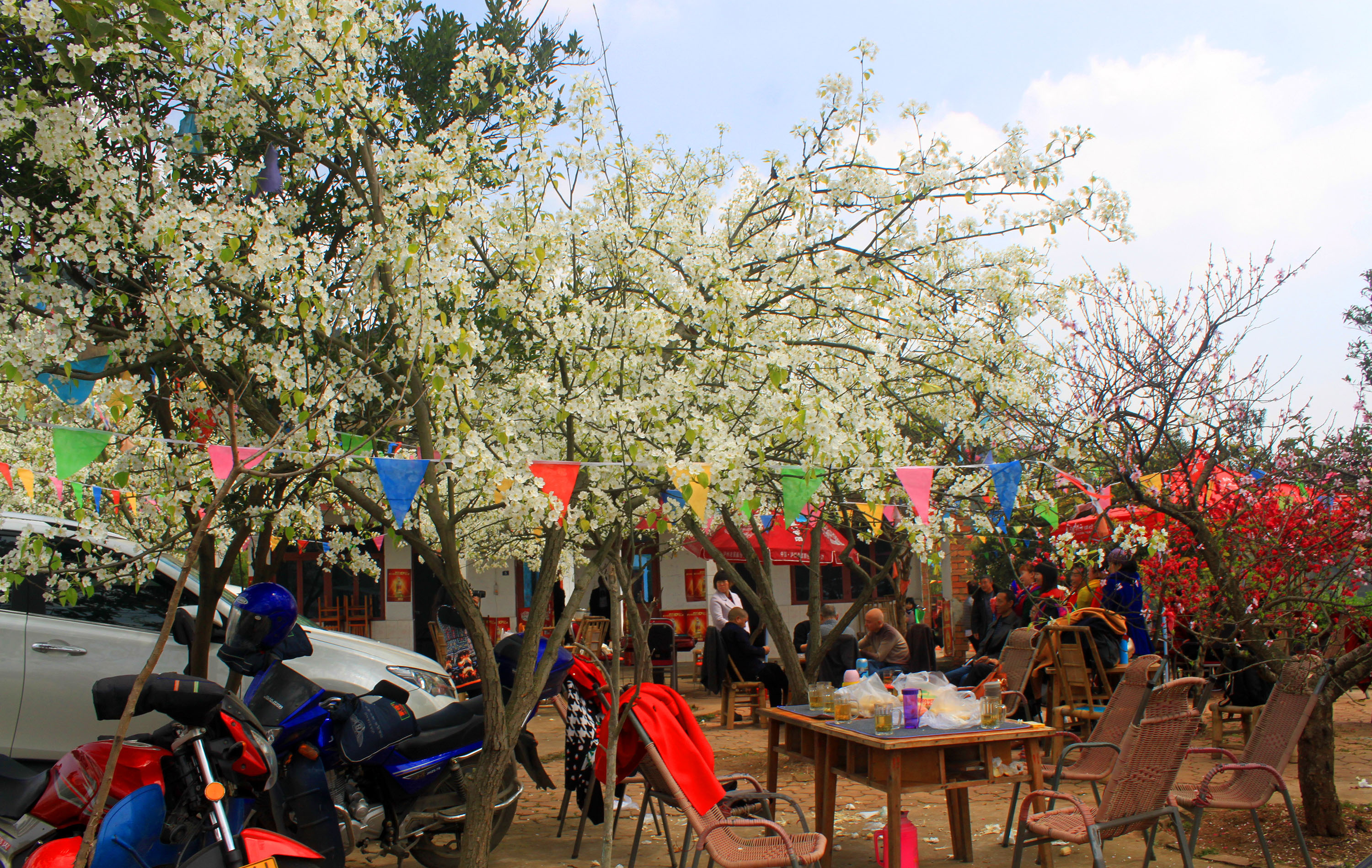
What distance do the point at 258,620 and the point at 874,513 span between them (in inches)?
160

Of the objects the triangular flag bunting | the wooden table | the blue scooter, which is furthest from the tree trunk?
the blue scooter

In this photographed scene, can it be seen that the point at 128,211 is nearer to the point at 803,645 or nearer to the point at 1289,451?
the point at 1289,451

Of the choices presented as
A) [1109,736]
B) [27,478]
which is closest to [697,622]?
[27,478]

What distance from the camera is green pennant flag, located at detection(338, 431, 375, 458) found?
407cm

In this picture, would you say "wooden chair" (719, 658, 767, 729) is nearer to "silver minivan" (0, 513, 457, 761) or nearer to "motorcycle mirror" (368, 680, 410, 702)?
"silver minivan" (0, 513, 457, 761)

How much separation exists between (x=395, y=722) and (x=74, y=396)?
7.77 feet

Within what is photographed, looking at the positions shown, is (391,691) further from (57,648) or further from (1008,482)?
(1008,482)

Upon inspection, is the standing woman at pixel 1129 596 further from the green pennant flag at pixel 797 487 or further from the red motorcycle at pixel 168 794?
the red motorcycle at pixel 168 794

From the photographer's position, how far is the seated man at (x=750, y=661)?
1092cm

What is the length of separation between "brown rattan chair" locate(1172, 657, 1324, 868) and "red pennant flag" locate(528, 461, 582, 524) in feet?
10.4

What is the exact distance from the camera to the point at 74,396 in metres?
4.93

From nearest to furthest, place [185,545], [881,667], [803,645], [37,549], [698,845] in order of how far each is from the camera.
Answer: [698,845] < [37,549] < [185,545] < [881,667] < [803,645]

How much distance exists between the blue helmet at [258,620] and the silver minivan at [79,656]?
1.66 m

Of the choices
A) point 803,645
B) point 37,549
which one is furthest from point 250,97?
point 803,645
